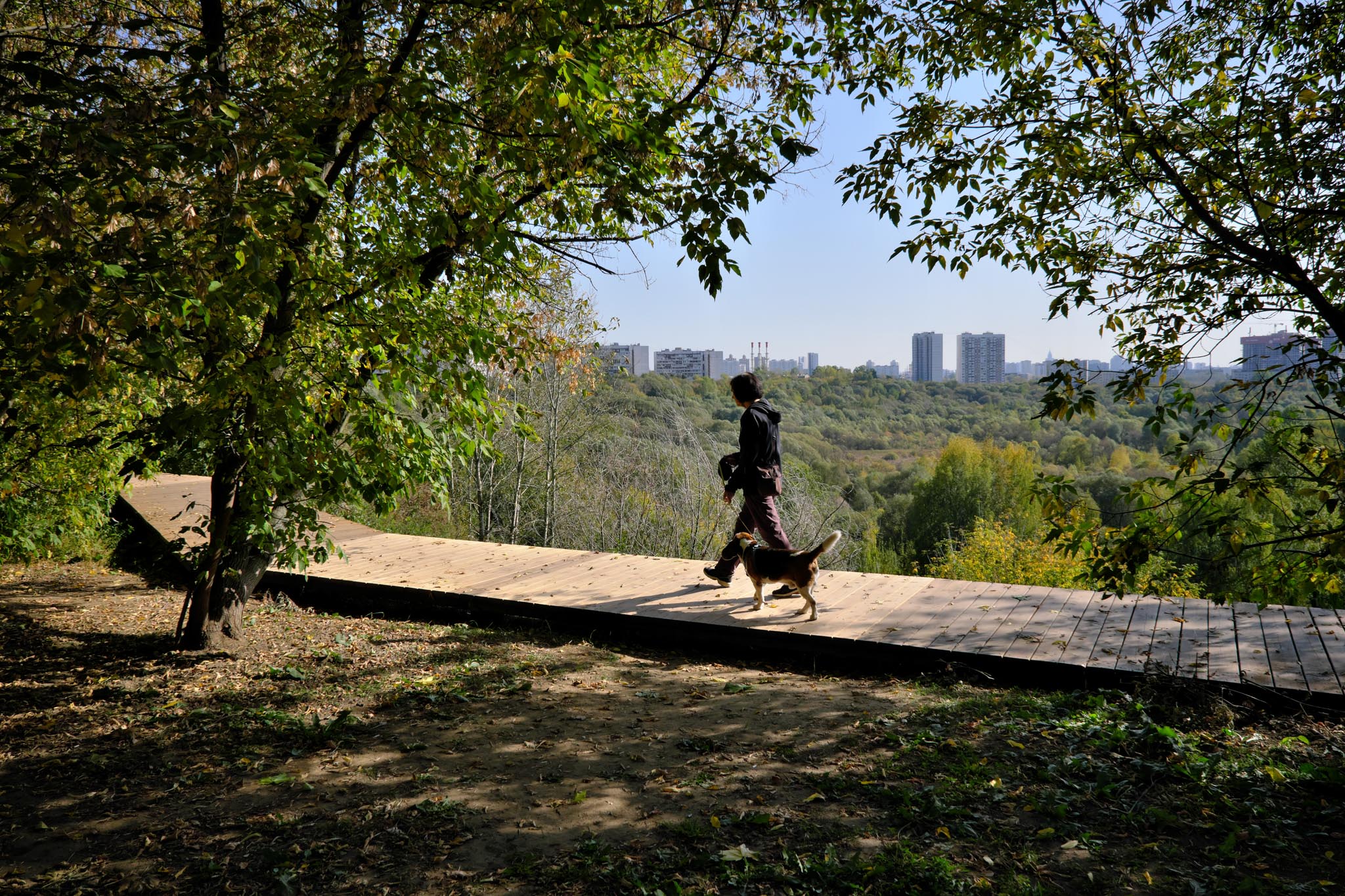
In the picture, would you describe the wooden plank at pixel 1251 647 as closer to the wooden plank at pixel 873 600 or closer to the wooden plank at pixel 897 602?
the wooden plank at pixel 897 602

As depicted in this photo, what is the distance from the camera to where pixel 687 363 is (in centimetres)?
3269

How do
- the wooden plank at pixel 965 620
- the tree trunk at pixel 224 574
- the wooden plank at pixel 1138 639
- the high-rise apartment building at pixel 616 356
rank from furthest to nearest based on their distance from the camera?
the high-rise apartment building at pixel 616 356, the wooden plank at pixel 965 620, the tree trunk at pixel 224 574, the wooden plank at pixel 1138 639

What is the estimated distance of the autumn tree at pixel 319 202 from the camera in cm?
303

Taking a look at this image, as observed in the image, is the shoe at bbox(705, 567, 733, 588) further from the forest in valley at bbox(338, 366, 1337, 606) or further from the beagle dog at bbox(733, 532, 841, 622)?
the forest in valley at bbox(338, 366, 1337, 606)

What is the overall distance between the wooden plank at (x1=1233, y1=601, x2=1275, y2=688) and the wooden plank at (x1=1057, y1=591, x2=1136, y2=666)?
0.67 meters

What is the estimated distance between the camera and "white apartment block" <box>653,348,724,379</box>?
30.1 meters

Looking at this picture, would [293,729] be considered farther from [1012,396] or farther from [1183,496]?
[1012,396]

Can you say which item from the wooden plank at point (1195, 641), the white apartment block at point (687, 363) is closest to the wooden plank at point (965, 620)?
the wooden plank at point (1195, 641)

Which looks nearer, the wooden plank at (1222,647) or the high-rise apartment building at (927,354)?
the wooden plank at (1222,647)

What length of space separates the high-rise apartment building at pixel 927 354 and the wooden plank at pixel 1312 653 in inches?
1997

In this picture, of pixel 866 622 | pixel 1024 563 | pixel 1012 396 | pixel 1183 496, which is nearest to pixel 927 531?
pixel 1012 396

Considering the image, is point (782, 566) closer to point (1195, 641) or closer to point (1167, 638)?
point (1167, 638)

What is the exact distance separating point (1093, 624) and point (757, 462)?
2.62 m

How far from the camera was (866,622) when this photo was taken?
604 cm
